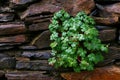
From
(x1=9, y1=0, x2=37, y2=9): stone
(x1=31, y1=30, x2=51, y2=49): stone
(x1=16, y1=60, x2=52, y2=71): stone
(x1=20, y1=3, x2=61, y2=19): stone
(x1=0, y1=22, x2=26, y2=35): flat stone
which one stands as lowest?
(x1=16, y1=60, x2=52, y2=71): stone

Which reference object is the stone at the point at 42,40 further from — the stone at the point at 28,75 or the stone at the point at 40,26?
the stone at the point at 28,75

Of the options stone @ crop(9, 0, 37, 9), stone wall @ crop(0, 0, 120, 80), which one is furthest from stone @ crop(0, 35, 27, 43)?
stone @ crop(9, 0, 37, 9)

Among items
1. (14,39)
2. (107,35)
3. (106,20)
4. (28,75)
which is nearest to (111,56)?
(107,35)

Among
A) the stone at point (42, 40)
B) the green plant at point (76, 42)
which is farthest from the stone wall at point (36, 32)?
the green plant at point (76, 42)

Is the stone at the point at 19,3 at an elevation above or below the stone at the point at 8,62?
above

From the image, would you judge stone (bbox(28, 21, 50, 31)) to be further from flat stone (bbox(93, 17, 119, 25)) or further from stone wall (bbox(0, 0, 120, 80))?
flat stone (bbox(93, 17, 119, 25))

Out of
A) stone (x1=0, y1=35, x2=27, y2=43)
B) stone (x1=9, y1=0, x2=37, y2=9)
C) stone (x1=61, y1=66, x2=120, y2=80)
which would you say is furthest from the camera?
stone (x1=0, y1=35, x2=27, y2=43)

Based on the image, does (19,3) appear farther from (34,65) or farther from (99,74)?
(99,74)
